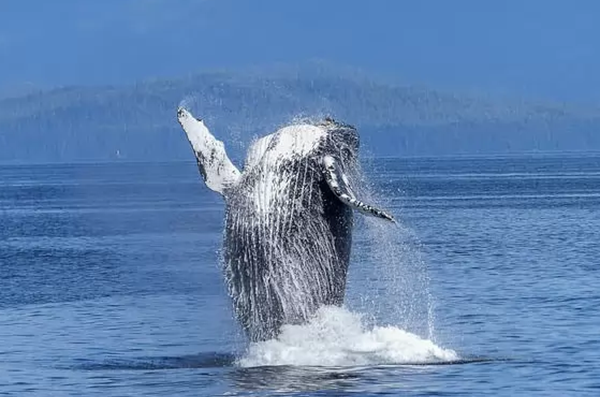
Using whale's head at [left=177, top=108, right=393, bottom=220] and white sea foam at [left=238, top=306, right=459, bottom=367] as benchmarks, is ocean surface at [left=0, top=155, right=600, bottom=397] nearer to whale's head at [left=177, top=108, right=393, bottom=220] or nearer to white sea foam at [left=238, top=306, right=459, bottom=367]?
white sea foam at [left=238, top=306, right=459, bottom=367]

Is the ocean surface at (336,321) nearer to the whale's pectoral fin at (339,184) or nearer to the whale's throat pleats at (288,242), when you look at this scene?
the whale's throat pleats at (288,242)

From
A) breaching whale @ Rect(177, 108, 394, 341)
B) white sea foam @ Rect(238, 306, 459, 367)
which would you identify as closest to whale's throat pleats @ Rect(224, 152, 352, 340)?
breaching whale @ Rect(177, 108, 394, 341)

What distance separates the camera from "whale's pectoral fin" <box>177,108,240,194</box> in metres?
18.1

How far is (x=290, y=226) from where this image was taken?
17.7 metres

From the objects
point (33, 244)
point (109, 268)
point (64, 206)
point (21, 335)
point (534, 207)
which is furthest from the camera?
point (64, 206)

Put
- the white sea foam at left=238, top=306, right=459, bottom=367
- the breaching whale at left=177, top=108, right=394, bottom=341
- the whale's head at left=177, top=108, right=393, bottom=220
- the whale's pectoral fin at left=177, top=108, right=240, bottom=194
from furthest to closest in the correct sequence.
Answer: the whale's pectoral fin at left=177, top=108, right=240, bottom=194 → the white sea foam at left=238, top=306, right=459, bottom=367 → the breaching whale at left=177, top=108, right=394, bottom=341 → the whale's head at left=177, top=108, right=393, bottom=220

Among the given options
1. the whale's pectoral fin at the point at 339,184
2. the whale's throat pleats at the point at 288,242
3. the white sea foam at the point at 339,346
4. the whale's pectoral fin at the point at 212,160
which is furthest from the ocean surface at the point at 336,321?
the whale's pectoral fin at the point at 212,160

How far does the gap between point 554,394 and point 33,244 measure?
35974mm

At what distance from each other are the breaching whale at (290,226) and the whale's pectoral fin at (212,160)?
0.24 meters

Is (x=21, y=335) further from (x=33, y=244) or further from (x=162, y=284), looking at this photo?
(x=33, y=244)

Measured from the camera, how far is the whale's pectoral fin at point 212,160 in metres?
18.1

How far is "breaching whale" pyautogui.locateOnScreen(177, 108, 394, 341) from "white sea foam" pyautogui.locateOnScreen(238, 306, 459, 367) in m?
0.18

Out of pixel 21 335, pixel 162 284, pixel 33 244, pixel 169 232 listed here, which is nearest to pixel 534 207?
pixel 169 232

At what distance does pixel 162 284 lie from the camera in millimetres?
32812
